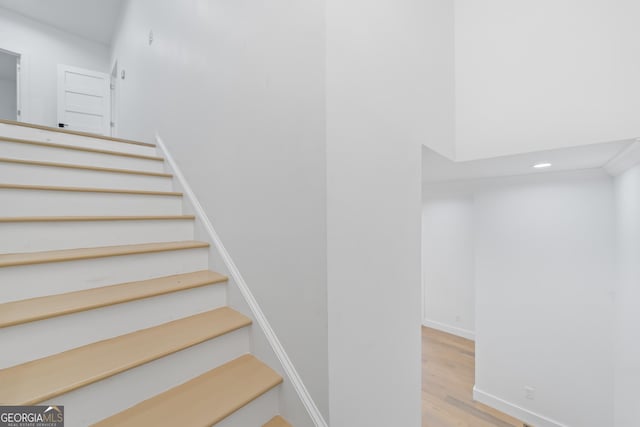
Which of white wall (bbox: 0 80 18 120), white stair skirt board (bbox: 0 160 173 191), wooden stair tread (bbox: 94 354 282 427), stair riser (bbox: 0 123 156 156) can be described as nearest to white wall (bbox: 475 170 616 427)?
wooden stair tread (bbox: 94 354 282 427)

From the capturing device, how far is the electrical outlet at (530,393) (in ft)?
8.87

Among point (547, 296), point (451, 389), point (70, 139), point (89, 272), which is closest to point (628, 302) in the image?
point (547, 296)

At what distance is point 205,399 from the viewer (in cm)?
102

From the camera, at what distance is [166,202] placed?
1.92 meters

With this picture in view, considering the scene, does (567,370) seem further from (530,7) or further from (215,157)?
(215,157)

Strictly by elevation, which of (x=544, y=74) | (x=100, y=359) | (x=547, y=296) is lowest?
(x=547, y=296)

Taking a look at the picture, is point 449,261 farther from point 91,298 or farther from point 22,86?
point 22,86

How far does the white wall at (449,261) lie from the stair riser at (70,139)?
4.34 meters

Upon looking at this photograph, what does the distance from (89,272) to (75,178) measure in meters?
0.87

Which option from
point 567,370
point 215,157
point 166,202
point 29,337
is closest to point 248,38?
point 215,157

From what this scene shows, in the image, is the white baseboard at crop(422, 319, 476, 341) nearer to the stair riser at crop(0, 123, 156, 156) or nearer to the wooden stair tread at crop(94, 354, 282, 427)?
the wooden stair tread at crop(94, 354, 282, 427)

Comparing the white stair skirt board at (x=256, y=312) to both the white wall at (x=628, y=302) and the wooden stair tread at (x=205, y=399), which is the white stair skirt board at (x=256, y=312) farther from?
the white wall at (x=628, y=302)

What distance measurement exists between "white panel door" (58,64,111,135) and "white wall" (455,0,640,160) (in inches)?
209

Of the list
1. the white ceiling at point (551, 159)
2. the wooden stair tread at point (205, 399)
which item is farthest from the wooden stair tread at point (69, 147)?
the white ceiling at point (551, 159)
